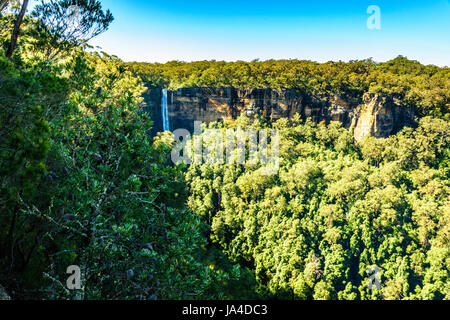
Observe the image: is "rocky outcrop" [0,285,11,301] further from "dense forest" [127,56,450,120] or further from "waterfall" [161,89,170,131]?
"dense forest" [127,56,450,120]

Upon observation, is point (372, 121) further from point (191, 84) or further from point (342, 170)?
point (191, 84)

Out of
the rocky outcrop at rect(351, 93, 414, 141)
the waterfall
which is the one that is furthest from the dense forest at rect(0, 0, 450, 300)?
the waterfall

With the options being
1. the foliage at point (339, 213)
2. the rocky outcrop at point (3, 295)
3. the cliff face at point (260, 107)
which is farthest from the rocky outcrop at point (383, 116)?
the rocky outcrop at point (3, 295)

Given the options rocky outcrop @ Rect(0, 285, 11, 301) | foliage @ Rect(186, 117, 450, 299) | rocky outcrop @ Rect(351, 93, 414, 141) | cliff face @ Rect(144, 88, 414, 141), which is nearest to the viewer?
rocky outcrop @ Rect(0, 285, 11, 301)

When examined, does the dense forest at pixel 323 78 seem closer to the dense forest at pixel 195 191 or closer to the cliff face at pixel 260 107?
the dense forest at pixel 195 191

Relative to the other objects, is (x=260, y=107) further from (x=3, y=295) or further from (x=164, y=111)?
(x=3, y=295)

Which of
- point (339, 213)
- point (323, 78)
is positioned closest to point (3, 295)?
point (339, 213)
